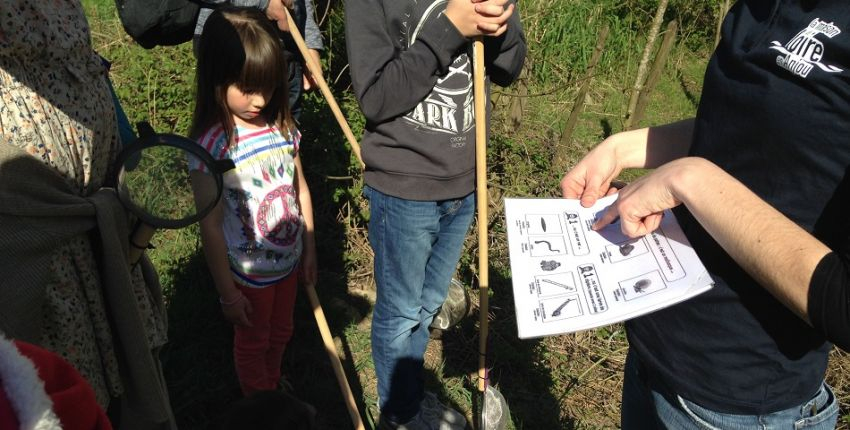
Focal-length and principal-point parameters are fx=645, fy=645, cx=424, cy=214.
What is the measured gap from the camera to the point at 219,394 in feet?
9.15

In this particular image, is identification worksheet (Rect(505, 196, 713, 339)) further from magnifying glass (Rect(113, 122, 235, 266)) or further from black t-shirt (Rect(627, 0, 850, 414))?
magnifying glass (Rect(113, 122, 235, 266))

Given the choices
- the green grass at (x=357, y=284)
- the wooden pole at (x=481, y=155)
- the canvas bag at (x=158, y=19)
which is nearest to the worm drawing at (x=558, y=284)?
the wooden pole at (x=481, y=155)

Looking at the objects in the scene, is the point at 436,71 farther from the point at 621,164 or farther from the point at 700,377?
the point at 700,377

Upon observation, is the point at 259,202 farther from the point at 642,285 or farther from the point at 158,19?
the point at 642,285

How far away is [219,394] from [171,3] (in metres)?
1.64

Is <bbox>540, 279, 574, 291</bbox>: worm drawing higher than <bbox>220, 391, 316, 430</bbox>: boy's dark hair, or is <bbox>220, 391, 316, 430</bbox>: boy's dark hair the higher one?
<bbox>540, 279, 574, 291</bbox>: worm drawing

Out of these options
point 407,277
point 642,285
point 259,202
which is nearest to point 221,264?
point 259,202

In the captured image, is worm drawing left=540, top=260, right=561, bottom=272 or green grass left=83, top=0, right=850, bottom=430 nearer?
worm drawing left=540, top=260, right=561, bottom=272

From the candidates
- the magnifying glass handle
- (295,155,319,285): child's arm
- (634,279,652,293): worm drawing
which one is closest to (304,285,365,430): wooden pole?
(295,155,319,285): child's arm

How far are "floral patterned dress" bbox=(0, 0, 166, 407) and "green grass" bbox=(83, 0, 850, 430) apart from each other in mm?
1254

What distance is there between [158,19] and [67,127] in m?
1.22

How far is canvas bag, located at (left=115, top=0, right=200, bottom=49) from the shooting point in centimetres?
250

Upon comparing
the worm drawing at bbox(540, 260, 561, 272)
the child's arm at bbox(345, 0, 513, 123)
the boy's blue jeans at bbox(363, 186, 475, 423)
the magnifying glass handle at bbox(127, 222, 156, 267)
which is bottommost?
the boy's blue jeans at bbox(363, 186, 475, 423)

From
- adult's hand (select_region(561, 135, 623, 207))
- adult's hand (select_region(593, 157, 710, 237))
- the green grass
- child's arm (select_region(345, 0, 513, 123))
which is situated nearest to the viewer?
adult's hand (select_region(593, 157, 710, 237))
